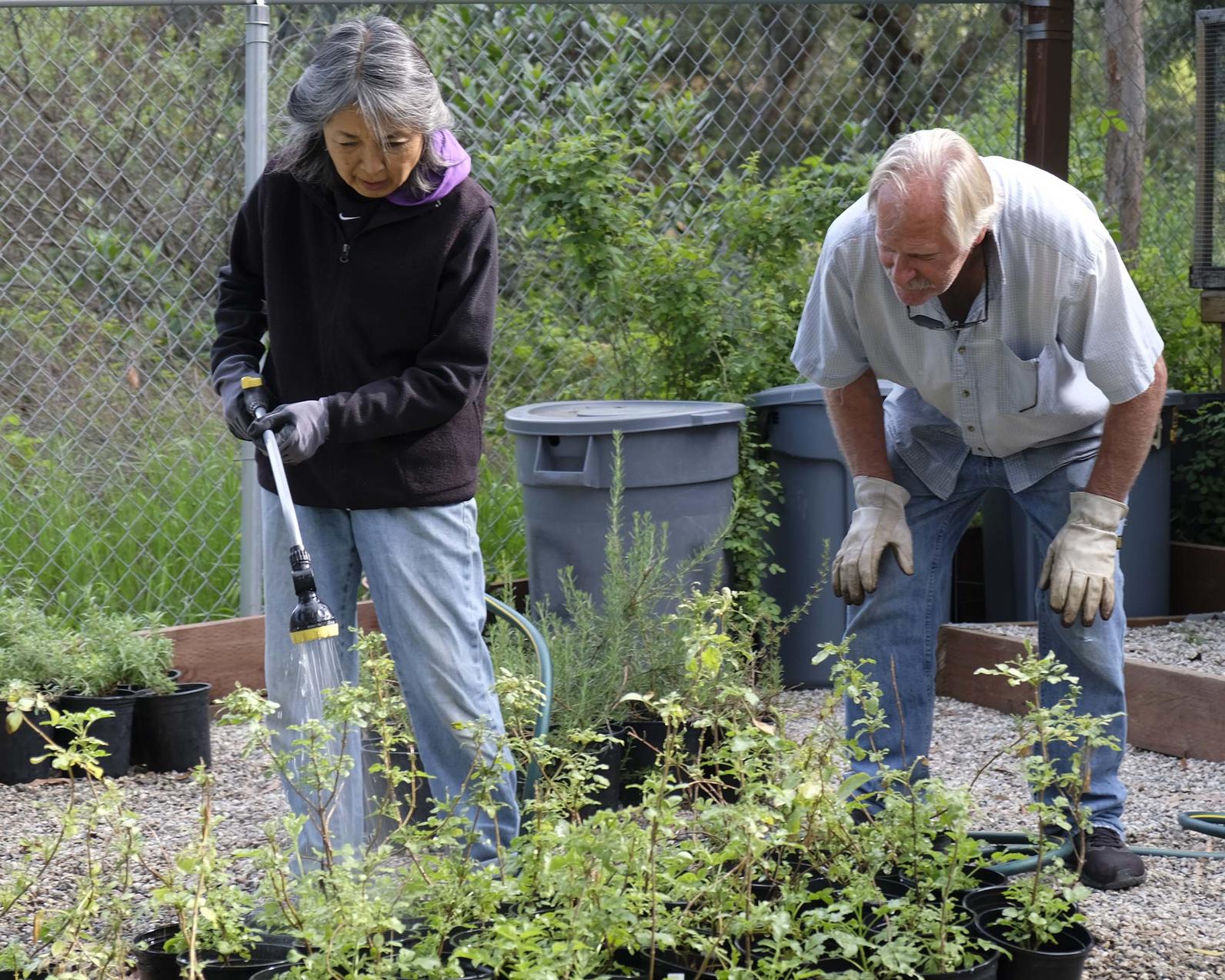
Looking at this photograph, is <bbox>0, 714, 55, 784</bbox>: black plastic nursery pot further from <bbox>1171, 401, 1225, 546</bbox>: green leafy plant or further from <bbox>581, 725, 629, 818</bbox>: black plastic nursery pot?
<bbox>1171, 401, 1225, 546</bbox>: green leafy plant

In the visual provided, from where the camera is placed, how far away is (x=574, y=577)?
14.4 feet

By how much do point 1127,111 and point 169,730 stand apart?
477cm

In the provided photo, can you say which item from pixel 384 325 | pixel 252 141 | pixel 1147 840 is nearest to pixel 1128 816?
pixel 1147 840

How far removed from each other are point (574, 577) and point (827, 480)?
3.09 feet

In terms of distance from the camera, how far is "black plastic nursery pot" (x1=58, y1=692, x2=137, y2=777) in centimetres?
392

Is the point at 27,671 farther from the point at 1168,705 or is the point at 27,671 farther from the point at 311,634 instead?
the point at 1168,705

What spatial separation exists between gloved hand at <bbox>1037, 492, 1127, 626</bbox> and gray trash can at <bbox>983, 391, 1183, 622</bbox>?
84.9 inches

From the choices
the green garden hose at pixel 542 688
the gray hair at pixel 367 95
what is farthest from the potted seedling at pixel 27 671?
the gray hair at pixel 367 95

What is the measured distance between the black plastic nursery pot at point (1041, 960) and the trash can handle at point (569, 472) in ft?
6.79

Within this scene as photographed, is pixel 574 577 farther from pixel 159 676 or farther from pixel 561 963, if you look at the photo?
pixel 561 963

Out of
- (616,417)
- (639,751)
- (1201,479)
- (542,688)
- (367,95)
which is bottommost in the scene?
(639,751)

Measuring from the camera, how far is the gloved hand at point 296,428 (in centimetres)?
255

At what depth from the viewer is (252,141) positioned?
15.0 ft

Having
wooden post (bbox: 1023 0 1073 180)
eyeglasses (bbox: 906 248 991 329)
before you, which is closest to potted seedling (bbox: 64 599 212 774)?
eyeglasses (bbox: 906 248 991 329)
